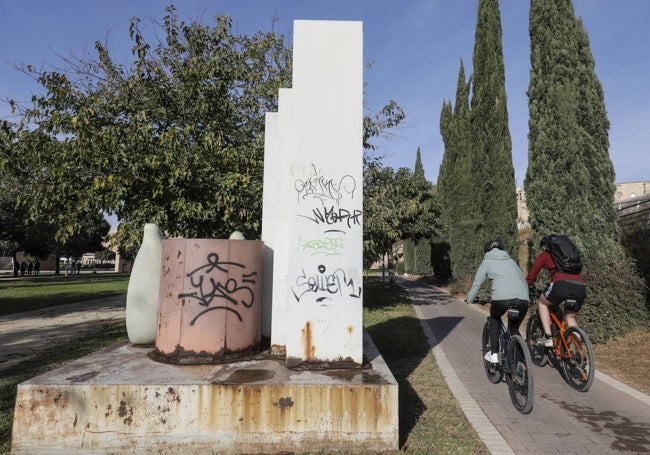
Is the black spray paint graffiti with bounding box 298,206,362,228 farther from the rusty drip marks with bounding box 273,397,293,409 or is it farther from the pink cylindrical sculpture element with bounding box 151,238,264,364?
the rusty drip marks with bounding box 273,397,293,409

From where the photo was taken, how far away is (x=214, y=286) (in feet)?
13.4

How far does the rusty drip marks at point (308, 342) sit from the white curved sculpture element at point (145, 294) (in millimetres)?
2131

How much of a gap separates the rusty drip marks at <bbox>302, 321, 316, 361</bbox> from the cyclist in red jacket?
9.51 feet

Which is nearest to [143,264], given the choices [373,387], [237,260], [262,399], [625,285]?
[237,260]

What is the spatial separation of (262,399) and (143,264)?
2784 mm

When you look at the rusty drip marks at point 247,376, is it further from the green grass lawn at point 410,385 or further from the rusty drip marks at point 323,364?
the green grass lawn at point 410,385

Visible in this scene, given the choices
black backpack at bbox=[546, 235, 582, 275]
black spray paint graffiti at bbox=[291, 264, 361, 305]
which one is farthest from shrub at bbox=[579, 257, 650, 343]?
black spray paint graffiti at bbox=[291, 264, 361, 305]

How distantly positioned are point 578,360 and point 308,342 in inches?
130

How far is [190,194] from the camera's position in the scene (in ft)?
28.1

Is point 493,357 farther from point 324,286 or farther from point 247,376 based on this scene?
point 247,376

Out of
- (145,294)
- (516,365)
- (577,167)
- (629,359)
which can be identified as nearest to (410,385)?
(516,365)

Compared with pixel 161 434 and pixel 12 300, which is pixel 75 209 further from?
pixel 12 300

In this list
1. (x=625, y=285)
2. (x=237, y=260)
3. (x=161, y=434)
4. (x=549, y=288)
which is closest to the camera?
(x=161, y=434)

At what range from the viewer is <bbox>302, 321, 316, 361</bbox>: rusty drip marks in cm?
386
